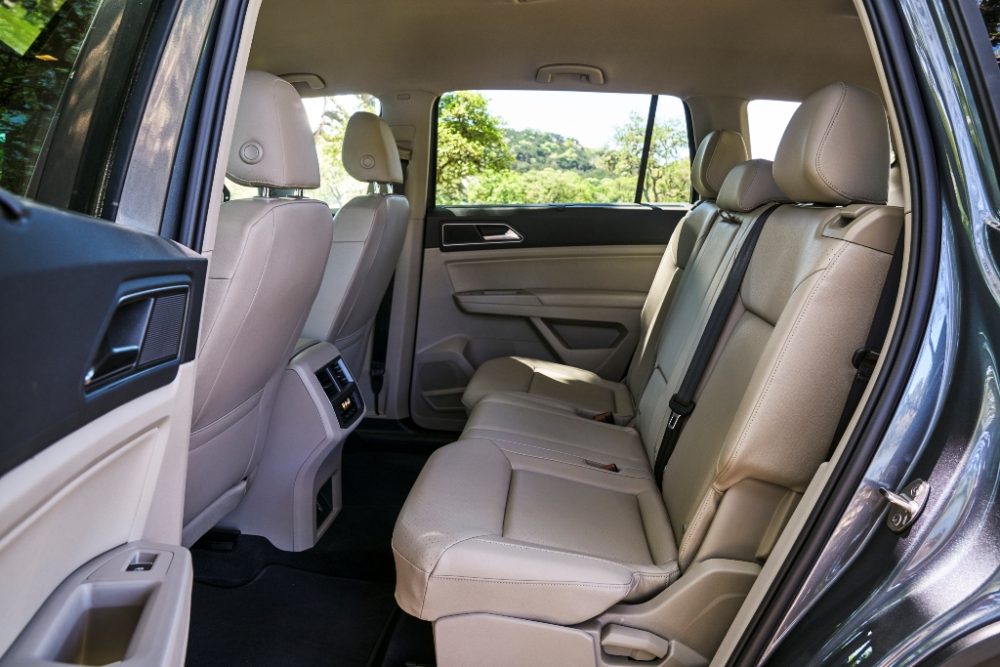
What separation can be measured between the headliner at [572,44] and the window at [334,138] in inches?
2.2

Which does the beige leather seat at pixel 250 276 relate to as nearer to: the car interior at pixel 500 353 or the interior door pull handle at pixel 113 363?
the car interior at pixel 500 353

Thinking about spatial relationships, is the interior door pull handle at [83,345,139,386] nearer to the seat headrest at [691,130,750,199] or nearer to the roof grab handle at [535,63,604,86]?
the seat headrest at [691,130,750,199]

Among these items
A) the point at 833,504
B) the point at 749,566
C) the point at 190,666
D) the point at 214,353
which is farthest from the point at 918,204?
the point at 190,666

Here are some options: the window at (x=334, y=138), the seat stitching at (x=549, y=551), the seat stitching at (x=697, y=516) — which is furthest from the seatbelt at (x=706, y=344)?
the window at (x=334, y=138)

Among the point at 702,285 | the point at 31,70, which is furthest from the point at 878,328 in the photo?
the point at 31,70

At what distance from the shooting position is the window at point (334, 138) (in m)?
3.32

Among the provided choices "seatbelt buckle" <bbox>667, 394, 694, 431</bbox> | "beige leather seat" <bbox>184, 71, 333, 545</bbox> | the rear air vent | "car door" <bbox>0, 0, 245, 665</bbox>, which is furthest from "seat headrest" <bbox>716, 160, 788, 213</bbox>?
"car door" <bbox>0, 0, 245, 665</bbox>

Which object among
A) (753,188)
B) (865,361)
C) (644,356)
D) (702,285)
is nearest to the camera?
(865,361)

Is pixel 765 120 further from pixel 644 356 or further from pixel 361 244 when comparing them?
pixel 361 244

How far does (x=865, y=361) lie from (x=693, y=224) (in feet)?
5.50

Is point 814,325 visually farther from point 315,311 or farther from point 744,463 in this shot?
point 315,311

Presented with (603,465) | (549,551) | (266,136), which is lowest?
(603,465)

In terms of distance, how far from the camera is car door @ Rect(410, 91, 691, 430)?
3688mm

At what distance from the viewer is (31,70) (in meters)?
0.97
